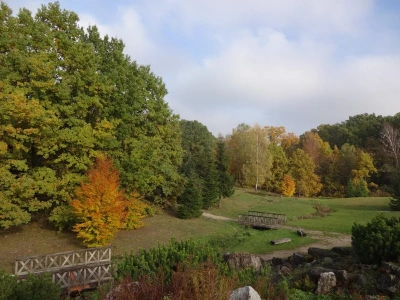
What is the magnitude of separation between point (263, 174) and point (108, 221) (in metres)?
36.2

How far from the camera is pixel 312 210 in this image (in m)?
34.2

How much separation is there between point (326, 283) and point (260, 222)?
58.4 feet

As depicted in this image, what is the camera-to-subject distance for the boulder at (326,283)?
8453 mm

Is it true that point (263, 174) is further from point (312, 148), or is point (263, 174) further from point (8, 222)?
point (8, 222)

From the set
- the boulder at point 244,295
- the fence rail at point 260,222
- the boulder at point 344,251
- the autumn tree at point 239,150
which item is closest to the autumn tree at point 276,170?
the autumn tree at point 239,150

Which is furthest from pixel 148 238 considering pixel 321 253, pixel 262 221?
pixel 321 253

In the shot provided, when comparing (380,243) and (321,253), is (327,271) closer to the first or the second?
(380,243)

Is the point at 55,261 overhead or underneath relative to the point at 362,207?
underneath

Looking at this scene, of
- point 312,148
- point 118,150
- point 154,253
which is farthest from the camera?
point 312,148

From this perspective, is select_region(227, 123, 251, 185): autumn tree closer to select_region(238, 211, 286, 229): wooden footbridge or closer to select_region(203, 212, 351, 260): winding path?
select_region(238, 211, 286, 229): wooden footbridge

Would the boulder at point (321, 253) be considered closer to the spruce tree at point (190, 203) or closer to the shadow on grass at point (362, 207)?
the spruce tree at point (190, 203)

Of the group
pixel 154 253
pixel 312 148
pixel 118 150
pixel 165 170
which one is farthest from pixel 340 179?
pixel 154 253

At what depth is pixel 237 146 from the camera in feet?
180

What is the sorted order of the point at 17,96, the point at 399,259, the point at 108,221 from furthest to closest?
the point at 108,221 → the point at 17,96 → the point at 399,259
